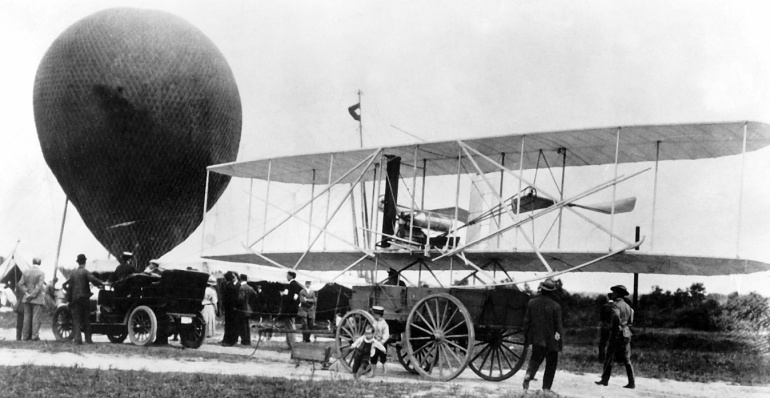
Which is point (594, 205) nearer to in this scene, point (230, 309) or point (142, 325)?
point (230, 309)

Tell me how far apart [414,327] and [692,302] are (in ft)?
73.5

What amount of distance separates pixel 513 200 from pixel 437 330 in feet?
9.29

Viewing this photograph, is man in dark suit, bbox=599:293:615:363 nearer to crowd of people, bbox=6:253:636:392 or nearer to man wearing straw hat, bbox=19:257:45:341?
crowd of people, bbox=6:253:636:392

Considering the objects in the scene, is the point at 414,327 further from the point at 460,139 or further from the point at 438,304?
the point at 460,139

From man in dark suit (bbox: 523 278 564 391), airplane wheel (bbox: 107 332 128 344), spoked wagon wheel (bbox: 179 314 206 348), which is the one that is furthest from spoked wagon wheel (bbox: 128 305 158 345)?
man in dark suit (bbox: 523 278 564 391)

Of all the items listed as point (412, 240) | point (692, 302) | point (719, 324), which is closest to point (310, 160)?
point (412, 240)

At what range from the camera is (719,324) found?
80.3 ft

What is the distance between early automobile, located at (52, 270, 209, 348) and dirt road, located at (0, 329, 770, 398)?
2.02m

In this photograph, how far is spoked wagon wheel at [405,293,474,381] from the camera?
390 inches

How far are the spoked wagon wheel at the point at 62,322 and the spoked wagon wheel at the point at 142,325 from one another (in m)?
1.31

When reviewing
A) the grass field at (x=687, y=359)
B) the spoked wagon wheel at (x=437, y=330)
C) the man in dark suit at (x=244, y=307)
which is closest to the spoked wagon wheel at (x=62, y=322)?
the man in dark suit at (x=244, y=307)

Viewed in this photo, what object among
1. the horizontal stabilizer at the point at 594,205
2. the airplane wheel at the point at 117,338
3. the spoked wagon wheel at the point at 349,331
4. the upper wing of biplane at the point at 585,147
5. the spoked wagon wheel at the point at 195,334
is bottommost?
the airplane wheel at the point at 117,338

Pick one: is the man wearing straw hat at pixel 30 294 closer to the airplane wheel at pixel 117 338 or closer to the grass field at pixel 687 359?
the airplane wheel at pixel 117 338

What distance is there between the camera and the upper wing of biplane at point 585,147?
9695mm
